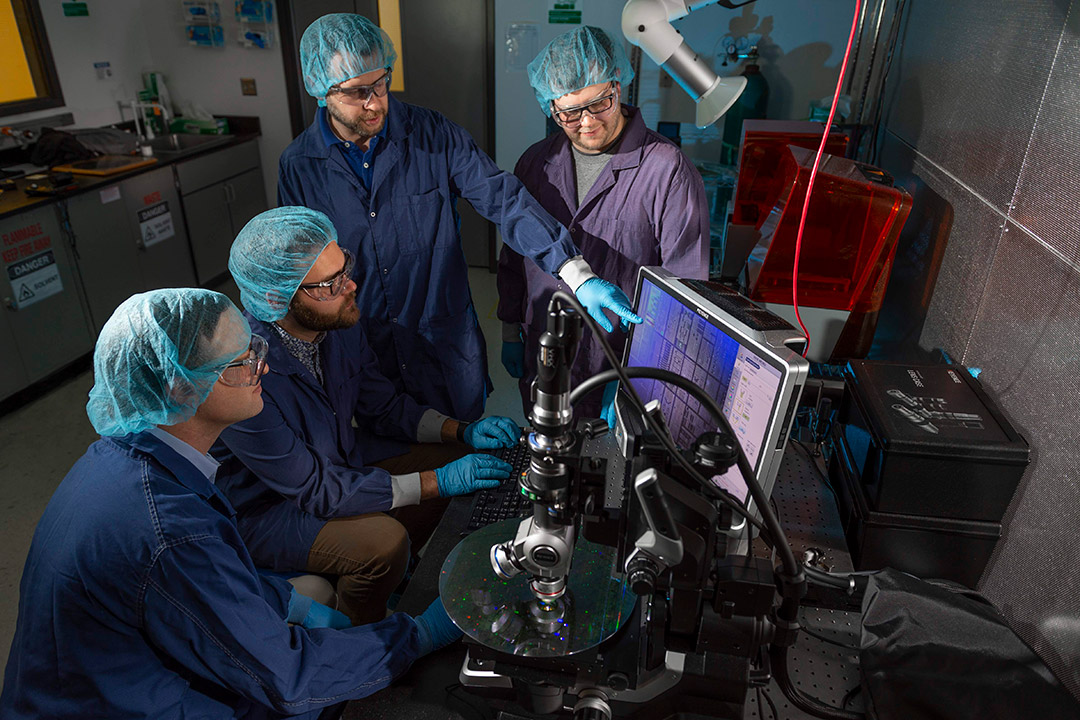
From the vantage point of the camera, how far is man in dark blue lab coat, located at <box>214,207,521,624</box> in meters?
1.46

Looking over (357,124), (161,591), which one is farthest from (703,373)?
(357,124)

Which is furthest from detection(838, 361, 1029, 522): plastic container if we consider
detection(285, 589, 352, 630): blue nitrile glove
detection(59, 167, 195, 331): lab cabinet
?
detection(59, 167, 195, 331): lab cabinet

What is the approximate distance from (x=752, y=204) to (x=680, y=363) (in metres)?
1.64

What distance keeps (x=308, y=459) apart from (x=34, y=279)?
2.58m

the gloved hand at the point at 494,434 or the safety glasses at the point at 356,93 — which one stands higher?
the safety glasses at the point at 356,93

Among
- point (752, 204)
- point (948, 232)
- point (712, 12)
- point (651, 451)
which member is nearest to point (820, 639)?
point (651, 451)

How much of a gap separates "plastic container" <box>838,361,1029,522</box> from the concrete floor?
6.41ft

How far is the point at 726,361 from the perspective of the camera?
44.1 inches

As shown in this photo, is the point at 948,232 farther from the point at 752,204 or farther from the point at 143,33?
the point at 143,33

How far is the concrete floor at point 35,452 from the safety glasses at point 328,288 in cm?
159

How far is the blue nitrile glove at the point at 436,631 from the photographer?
1.14m

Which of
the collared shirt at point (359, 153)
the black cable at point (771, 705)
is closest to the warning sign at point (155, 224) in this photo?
the collared shirt at point (359, 153)

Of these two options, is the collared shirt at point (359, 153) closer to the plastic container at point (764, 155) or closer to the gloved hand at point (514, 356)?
the gloved hand at point (514, 356)

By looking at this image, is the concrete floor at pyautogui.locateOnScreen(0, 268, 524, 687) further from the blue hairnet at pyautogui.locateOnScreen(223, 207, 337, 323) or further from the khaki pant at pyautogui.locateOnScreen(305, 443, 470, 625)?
the blue hairnet at pyautogui.locateOnScreen(223, 207, 337, 323)
